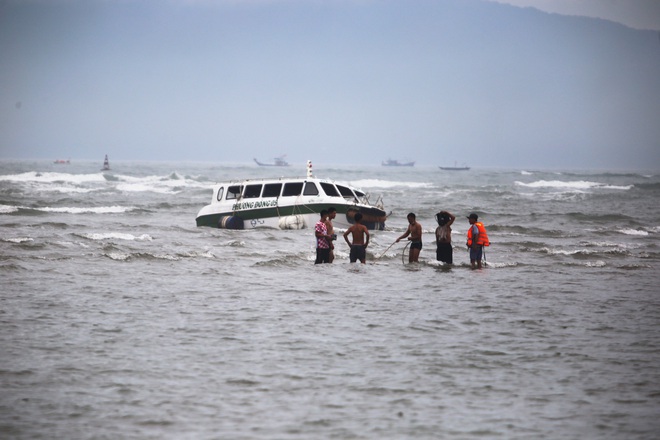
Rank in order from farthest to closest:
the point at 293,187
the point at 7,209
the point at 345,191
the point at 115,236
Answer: the point at 7,209 < the point at 345,191 < the point at 293,187 < the point at 115,236

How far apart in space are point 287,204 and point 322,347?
695 inches

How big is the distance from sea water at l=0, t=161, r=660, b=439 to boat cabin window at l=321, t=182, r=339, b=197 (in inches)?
291

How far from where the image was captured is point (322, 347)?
10.4 meters

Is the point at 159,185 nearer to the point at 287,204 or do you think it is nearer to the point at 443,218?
the point at 287,204

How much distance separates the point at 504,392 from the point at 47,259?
1396cm

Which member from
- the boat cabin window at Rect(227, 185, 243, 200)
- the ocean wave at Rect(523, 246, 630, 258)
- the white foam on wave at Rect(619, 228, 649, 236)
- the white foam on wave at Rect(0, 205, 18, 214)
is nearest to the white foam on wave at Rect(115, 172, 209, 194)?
the white foam on wave at Rect(0, 205, 18, 214)

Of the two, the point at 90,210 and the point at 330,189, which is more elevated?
the point at 330,189

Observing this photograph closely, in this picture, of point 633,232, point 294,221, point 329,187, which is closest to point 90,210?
point 294,221

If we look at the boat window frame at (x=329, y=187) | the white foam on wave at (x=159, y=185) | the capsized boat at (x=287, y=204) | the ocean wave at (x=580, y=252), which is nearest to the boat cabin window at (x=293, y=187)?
the capsized boat at (x=287, y=204)

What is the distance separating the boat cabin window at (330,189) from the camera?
1113 inches

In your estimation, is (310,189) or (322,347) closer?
(322,347)

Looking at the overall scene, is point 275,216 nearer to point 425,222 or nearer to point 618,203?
point 425,222

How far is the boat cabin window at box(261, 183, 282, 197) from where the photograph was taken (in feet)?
92.6

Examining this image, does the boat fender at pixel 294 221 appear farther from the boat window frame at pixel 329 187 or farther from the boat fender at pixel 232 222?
the boat fender at pixel 232 222
